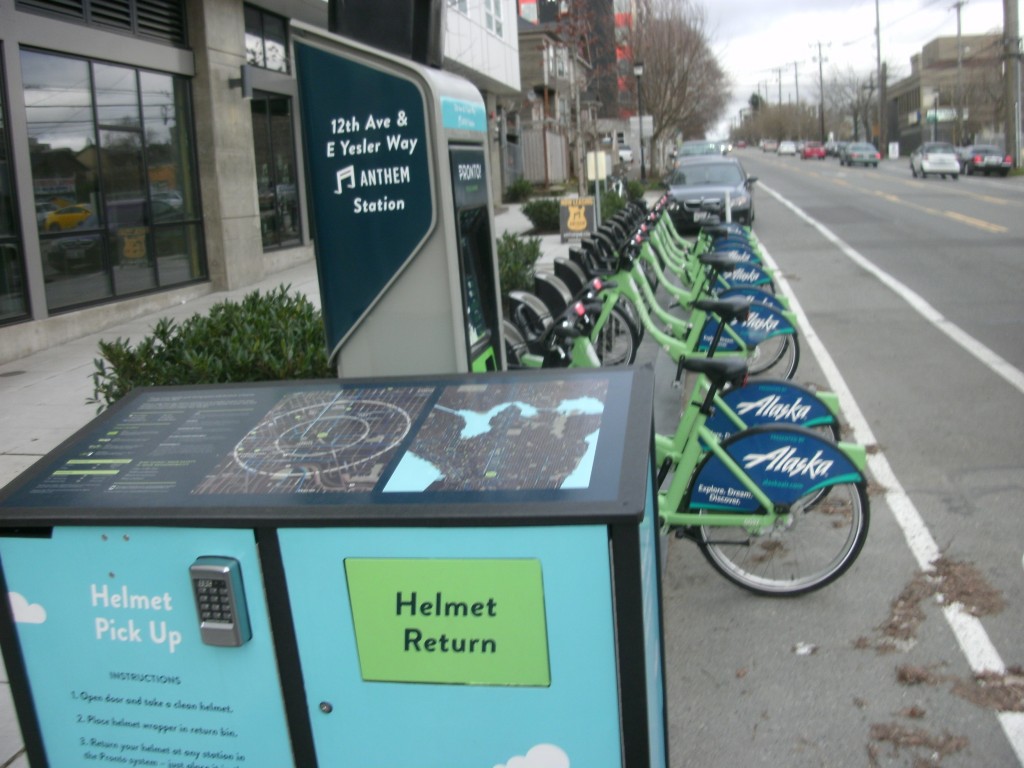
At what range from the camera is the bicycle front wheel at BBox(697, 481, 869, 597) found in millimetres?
4266

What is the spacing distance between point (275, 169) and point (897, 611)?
14.3 metres

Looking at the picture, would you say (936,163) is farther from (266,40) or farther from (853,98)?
(853,98)

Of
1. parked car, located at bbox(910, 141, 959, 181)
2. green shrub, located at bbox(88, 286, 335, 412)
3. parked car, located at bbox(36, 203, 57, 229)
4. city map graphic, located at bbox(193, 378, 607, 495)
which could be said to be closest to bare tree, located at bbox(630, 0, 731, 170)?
parked car, located at bbox(910, 141, 959, 181)

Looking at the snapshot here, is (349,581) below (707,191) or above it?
below

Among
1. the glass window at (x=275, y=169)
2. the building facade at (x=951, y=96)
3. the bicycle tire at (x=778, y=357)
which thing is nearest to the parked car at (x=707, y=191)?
the glass window at (x=275, y=169)

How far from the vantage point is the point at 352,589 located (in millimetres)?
2340

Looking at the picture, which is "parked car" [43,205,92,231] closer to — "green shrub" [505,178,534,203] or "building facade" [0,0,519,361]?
"building facade" [0,0,519,361]

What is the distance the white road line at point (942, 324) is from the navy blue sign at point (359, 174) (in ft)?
18.3

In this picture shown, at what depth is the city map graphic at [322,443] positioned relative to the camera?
2457mm

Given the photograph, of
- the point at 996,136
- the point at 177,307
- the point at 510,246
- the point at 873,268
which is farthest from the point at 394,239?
the point at 996,136

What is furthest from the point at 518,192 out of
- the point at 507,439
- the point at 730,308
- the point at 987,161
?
the point at 507,439

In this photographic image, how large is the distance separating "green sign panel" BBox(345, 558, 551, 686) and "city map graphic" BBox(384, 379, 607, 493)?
18 centimetres

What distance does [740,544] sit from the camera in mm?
4391

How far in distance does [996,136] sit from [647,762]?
3151 inches
